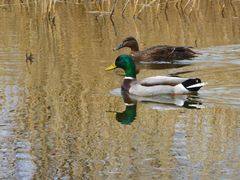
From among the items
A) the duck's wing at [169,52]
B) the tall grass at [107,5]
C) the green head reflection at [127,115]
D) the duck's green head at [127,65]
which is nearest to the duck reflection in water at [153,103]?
the green head reflection at [127,115]

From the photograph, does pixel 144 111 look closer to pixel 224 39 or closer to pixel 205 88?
pixel 205 88

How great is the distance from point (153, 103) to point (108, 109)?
2.26 ft

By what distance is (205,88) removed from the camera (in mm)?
10453

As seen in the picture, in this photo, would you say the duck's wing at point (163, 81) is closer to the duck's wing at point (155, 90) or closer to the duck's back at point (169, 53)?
the duck's wing at point (155, 90)

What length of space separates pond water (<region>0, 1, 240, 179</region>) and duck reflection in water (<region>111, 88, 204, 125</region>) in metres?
0.01

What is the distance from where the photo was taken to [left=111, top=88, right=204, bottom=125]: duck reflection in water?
9.12 metres

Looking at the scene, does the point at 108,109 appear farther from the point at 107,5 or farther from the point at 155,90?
the point at 107,5

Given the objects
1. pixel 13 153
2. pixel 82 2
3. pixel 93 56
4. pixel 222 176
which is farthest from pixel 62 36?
pixel 222 176

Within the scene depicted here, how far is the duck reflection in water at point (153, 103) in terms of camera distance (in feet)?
29.9

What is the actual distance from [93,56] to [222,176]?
6567 mm

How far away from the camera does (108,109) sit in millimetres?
9484

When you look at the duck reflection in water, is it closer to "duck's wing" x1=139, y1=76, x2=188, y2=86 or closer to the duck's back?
"duck's wing" x1=139, y1=76, x2=188, y2=86

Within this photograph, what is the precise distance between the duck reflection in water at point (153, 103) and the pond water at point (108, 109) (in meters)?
0.01

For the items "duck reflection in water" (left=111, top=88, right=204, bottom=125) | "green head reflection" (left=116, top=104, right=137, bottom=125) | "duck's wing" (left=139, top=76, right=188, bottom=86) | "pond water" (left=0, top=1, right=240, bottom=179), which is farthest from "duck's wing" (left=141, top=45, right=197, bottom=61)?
"green head reflection" (left=116, top=104, right=137, bottom=125)
